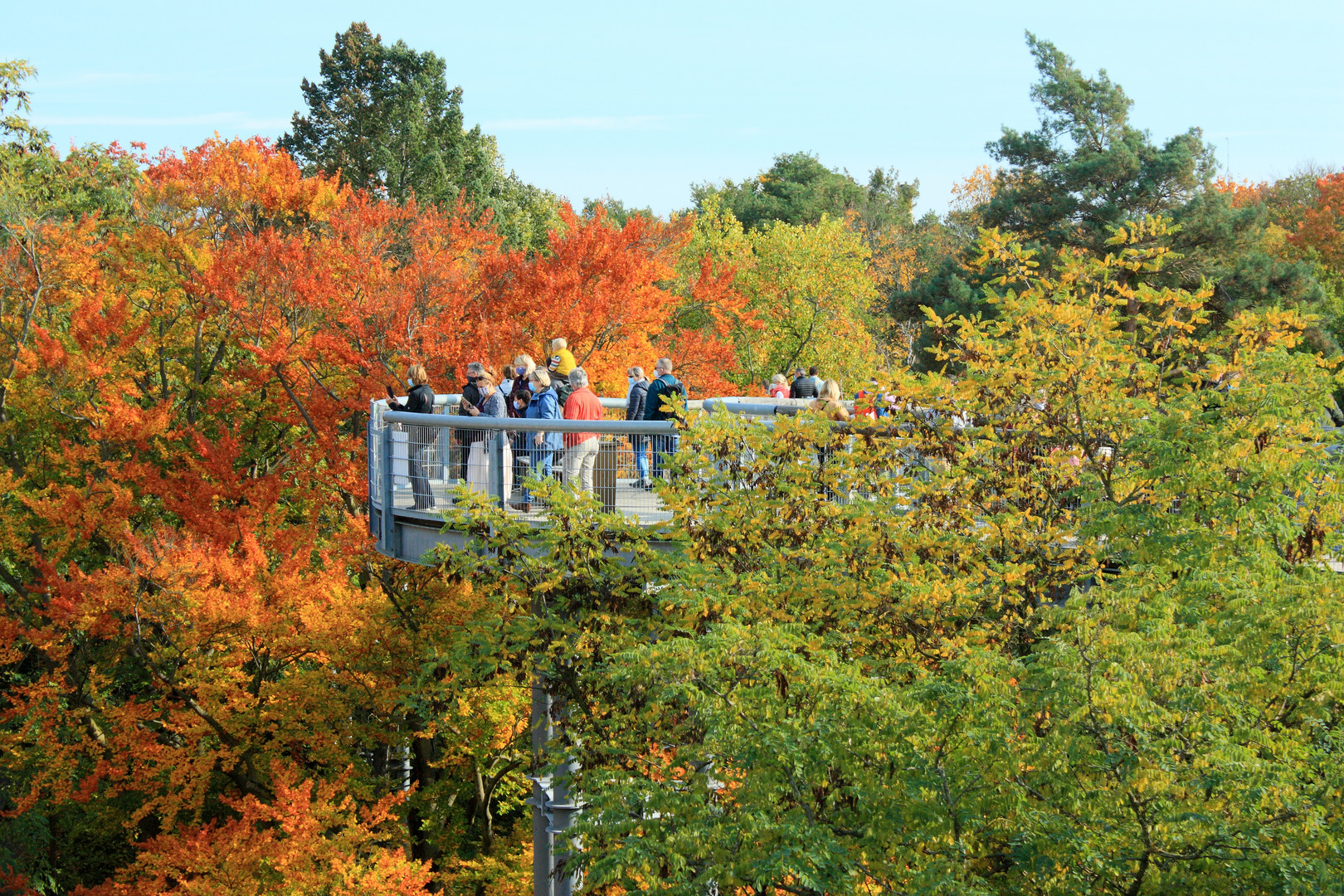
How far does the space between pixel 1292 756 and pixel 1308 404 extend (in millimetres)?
3558

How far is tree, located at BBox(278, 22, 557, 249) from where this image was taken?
4838cm

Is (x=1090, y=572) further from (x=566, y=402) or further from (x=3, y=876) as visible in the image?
(x=3, y=876)

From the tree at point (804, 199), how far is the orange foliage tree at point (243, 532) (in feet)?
115

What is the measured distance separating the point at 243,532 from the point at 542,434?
11290 millimetres

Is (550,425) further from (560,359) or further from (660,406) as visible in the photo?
(560,359)

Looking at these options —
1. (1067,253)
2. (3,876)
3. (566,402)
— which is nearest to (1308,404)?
(1067,253)

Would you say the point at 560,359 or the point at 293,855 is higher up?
the point at 560,359

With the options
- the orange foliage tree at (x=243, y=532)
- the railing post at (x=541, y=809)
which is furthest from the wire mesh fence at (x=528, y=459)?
the orange foliage tree at (x=243, y=532)

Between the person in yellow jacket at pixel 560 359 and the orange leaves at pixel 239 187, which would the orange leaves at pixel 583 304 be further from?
the person in yellow jacket at pixel 560 359

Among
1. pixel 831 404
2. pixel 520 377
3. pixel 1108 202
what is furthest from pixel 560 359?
pixel 1108 202

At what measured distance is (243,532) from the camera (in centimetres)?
2130

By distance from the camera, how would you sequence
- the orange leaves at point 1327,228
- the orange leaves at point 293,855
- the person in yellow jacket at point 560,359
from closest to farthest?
the person in yellow jacket at point 560,359 < the orange leaves at point 293,855 < the orange leaves at point 1327,228

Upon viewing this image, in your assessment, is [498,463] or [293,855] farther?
[293,855]

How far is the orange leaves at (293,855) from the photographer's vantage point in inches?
667
